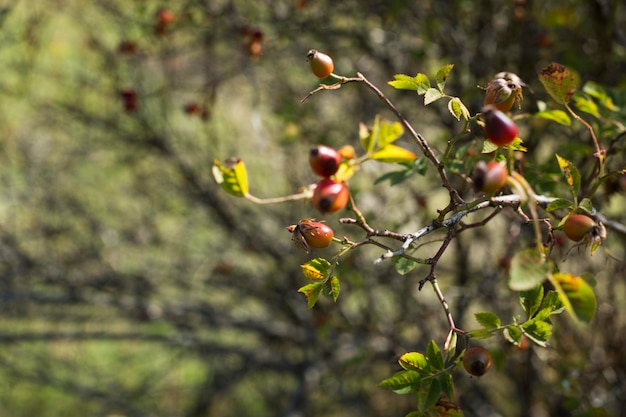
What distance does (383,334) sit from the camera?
7.01ft

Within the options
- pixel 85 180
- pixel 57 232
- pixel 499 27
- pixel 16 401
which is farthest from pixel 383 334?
pixel 16 401

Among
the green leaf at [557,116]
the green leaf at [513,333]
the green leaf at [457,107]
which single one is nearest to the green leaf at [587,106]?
the green leaf at [557,116]

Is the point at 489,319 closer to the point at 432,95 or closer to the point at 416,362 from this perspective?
the point at 416,362

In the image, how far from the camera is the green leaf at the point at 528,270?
0.71 metres

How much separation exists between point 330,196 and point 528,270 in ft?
1.03

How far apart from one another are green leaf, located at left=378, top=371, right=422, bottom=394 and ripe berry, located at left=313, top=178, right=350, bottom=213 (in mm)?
241

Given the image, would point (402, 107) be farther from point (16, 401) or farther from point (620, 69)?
point (16, 401)

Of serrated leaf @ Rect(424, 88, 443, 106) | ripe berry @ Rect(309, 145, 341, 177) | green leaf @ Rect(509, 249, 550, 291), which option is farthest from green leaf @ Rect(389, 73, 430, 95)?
green leaf @ Rect(509, 249, 550, 291)

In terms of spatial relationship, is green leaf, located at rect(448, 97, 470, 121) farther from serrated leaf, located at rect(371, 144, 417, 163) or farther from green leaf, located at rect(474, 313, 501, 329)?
green leaf, located at rect(474, 313, 501, 329)

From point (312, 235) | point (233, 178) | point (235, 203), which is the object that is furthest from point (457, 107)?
point (235, 203)

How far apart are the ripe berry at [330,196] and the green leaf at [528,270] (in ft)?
0.97

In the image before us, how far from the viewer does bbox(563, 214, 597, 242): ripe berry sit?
853mm

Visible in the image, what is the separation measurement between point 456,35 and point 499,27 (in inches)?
6.1

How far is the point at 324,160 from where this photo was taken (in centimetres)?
99
